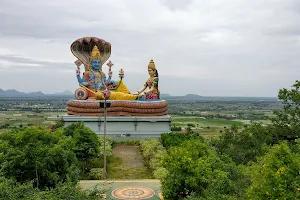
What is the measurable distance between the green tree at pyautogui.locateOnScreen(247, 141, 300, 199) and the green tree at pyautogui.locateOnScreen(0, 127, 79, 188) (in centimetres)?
772

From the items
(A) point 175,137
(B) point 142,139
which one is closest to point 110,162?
(A) point 175,137

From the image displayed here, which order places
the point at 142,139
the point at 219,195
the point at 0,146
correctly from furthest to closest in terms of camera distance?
the point at 142,139
the point at 0,146
the point at 219,195

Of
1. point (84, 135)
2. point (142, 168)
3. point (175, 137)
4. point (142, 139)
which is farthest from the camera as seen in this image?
point (142, 139)

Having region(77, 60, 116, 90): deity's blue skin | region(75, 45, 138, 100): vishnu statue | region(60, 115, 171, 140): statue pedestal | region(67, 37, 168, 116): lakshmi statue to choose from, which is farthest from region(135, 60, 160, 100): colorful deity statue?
region(77, 60, 116, 90): deity's blue skin

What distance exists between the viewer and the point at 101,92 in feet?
108

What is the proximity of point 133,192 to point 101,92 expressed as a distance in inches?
703

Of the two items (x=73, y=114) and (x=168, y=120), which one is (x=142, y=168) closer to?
(x=168, y=120)

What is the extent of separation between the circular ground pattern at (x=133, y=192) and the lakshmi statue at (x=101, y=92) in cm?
1603

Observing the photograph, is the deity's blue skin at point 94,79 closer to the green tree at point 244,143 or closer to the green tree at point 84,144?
the green tree at point 84,144

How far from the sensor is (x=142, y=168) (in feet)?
73.8

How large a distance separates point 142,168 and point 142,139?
1028 centimetres

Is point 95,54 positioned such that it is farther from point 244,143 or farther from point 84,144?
point 244,143

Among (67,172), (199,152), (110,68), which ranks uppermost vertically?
(110,68)

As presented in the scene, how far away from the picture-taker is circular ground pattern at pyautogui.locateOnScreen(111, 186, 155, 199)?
52.3ft
